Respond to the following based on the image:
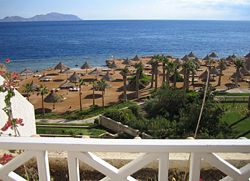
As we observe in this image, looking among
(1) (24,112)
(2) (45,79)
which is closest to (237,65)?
(2) (45,79)

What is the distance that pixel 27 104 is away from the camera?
11891 mm

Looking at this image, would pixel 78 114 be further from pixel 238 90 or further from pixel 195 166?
pixel 195 166

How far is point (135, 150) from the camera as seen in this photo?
5.59 ft

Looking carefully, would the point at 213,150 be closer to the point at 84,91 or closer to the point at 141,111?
the point at 141,111

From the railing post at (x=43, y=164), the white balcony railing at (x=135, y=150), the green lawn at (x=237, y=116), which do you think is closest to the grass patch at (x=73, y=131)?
the green lawn at (x=237, y=116)

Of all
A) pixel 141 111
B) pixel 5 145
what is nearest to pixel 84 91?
pixel 141 111

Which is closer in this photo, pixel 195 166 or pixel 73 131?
pixel 195 166

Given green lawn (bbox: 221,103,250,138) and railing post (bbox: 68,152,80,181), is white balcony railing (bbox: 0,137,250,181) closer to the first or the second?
railing post (bbox: 68,152,80,181)

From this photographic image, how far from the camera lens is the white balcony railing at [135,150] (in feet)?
5.56

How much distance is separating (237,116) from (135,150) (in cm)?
2123

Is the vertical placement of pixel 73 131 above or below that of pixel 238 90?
below

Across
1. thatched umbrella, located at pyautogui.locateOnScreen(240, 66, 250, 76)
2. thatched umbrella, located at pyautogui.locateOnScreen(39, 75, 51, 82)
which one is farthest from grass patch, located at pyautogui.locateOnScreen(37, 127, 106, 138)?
thatched umbrella, located at pyautogui.locateOnScreen(240, 66, 250, 76)

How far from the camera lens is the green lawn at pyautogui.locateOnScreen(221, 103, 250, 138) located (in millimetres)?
18541

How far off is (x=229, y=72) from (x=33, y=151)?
4377 centimetres
